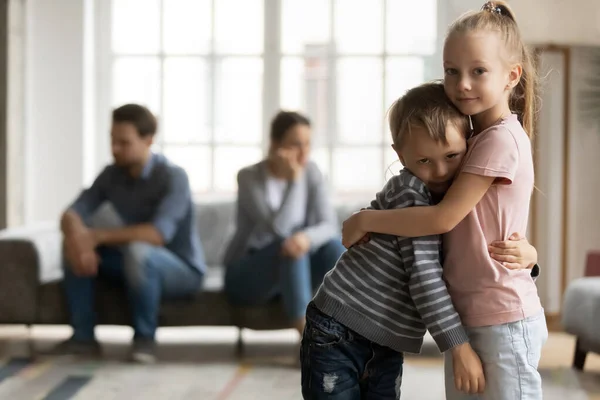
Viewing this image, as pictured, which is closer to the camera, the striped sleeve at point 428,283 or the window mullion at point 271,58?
the striped sleeve at point 428,283

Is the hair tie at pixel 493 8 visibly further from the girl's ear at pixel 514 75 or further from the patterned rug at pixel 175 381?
the patterned rug at pixel 175 381

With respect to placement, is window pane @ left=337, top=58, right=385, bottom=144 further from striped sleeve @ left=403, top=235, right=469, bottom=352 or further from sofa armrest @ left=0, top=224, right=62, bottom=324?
striped sleeve @ left=403, top=235, right=469, bottom=352

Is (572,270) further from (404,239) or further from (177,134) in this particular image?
(404,239)

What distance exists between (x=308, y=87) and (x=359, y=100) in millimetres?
292

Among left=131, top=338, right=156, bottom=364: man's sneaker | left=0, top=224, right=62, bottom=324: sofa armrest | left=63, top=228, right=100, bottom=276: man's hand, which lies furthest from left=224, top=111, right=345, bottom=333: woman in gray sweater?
left=0, top=224, right=62, bottom=324: sofa armrest

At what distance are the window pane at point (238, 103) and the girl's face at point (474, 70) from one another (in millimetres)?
3715

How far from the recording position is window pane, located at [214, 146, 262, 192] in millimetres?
5172

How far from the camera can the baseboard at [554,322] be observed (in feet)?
15.3

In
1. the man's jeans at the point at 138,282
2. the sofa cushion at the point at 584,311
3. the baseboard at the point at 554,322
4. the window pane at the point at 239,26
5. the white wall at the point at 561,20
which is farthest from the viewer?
the window pane at the point at 239,26

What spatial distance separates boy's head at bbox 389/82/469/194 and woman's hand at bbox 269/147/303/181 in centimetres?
219

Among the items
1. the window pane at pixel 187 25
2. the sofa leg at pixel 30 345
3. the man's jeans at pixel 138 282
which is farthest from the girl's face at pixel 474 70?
the window pane at pixel 187 25

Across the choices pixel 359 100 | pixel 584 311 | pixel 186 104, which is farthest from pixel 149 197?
pixel 584 311

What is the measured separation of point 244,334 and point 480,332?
3.01m

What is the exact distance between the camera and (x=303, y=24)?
5.11m
